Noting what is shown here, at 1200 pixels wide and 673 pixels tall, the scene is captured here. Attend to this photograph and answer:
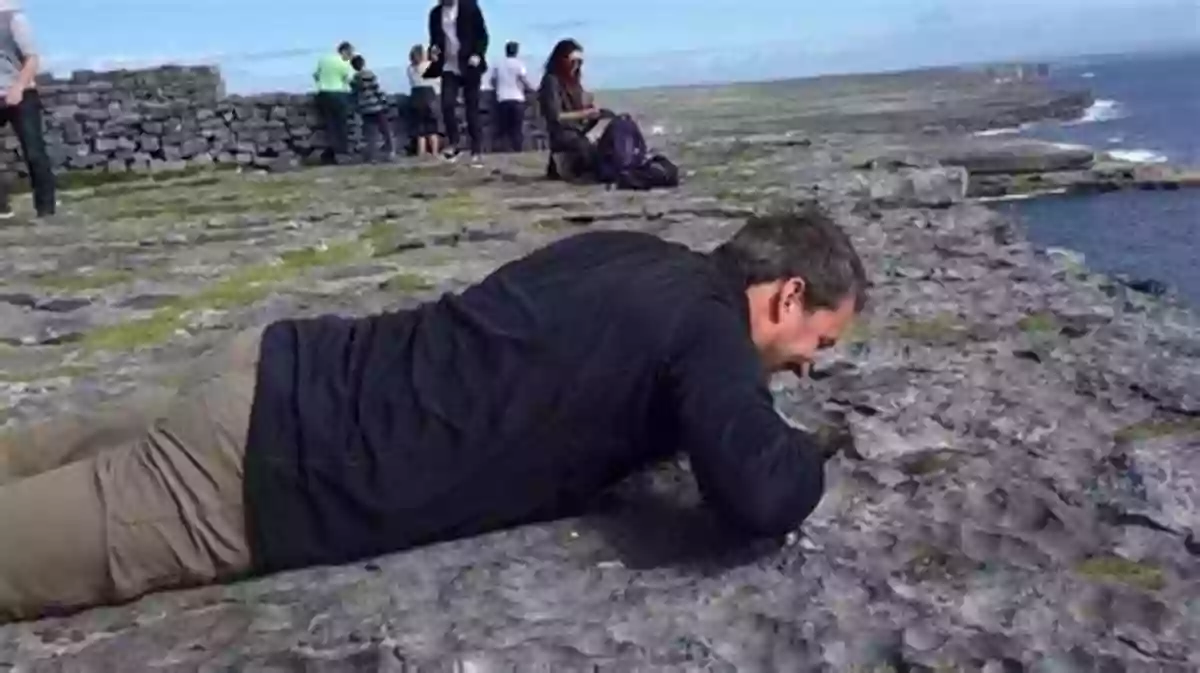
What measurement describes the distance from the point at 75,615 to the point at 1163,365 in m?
3.08

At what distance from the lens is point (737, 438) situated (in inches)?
119

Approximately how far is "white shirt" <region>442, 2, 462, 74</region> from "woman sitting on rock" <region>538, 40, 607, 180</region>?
10.6 feet

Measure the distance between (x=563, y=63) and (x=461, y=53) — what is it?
11.8 feet

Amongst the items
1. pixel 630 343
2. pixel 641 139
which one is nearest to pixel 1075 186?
pixel 641 139

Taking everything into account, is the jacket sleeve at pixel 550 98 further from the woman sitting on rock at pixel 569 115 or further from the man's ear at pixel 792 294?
the man's ear at pixel 792 294

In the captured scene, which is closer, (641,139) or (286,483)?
(286,483)

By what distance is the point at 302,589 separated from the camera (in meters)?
3.16

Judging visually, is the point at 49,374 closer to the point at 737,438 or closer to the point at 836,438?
the point at 836,438

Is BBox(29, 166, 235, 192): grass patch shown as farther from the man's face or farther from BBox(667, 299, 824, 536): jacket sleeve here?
BBox(667, 299, 824, 536): jacket sleeve

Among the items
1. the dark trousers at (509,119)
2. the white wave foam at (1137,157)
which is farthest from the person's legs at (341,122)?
the white wave foam at (1137,157)

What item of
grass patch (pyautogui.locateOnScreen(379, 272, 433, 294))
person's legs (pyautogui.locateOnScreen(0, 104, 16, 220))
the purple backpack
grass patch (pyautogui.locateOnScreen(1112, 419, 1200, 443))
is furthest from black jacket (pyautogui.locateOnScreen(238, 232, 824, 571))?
person's legs (pyautogui.locateOnScreen(0, 104, 16, 220))

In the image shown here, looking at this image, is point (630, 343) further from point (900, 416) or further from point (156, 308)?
point (156, 308)

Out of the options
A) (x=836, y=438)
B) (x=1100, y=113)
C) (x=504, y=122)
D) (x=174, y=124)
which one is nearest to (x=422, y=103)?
(x=504, y=122)

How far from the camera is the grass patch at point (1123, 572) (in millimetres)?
2924
